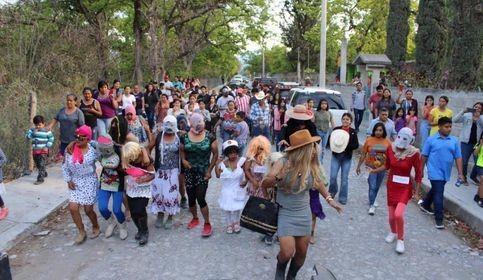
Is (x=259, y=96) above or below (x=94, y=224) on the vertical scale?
above

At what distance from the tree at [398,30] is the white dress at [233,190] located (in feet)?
71.2

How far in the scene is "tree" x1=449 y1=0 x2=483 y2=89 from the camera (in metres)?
12.8

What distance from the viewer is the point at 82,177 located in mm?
5617

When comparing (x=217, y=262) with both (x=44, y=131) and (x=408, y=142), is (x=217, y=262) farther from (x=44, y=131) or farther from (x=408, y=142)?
(x=44, y=131)

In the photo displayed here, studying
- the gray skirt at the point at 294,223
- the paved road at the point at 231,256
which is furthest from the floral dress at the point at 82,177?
the gray skirt at the point at 294,223

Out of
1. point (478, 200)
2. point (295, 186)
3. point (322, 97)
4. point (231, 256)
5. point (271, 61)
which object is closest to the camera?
point (295, 186)

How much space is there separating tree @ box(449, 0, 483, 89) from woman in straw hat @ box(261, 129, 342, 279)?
1081 cm

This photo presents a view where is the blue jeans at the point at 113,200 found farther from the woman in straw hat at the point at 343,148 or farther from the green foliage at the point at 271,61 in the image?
the green foliage at the point at 271,61

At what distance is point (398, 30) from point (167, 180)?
23.0 metres

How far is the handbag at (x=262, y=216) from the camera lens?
4.34 m


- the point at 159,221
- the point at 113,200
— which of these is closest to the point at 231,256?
the point at 159,221

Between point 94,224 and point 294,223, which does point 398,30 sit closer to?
point 94,224

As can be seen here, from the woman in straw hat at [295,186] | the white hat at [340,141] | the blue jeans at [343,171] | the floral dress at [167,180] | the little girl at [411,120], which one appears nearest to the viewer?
the woman in straw hat at [295,186]

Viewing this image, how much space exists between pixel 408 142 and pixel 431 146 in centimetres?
87
